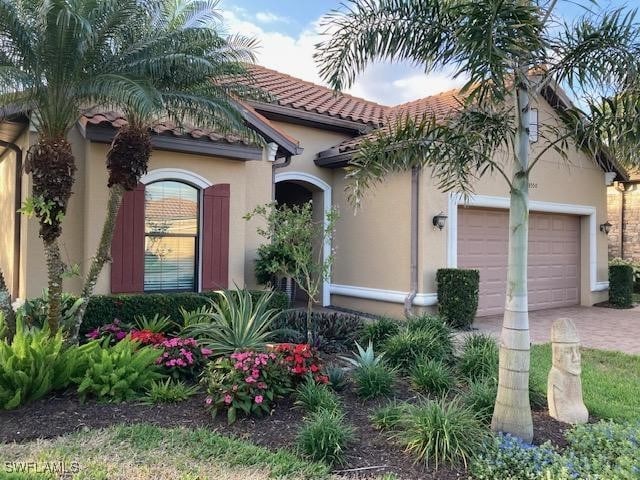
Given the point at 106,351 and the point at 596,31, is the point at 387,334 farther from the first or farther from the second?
the point at 596,31

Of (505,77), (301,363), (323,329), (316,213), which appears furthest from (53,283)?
(316,213)

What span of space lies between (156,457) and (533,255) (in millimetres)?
11330

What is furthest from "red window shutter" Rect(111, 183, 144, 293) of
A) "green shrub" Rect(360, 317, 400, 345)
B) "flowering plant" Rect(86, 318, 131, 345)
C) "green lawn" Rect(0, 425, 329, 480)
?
"green lawn" Rect(0, 425, 329, 480)

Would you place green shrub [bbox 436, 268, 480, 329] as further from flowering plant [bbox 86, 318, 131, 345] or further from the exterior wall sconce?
flowering plant [bbox 86, 318, 131, 345]

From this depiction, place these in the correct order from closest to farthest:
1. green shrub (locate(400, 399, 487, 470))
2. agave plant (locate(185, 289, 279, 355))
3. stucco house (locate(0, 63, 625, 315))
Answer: green shrub (locate(400, 399, 487, 470)) < agave plant (locate(185, 289, 279, 355)) < stucco house (locate(0, 63, 625, 315))

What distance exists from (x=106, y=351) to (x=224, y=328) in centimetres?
145

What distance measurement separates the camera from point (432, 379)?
567 centimetres

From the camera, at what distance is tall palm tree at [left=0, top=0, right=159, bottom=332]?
18.3 feet

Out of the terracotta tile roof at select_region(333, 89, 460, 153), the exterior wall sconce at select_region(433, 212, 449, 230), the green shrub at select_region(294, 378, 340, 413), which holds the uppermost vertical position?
the terracotta tile roof at select_region(333, 89, 460, 153)

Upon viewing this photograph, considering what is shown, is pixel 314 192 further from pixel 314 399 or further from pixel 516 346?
pixel 516 346

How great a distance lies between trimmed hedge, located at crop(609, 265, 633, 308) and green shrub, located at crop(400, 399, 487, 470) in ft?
38.1

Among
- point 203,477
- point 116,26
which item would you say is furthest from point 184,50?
point 203,477

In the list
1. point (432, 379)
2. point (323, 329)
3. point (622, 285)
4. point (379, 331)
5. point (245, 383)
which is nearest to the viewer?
point (245, 383)

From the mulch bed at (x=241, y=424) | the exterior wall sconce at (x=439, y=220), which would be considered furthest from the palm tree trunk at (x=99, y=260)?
the exterior wall sconce at (x=439, y=220)
